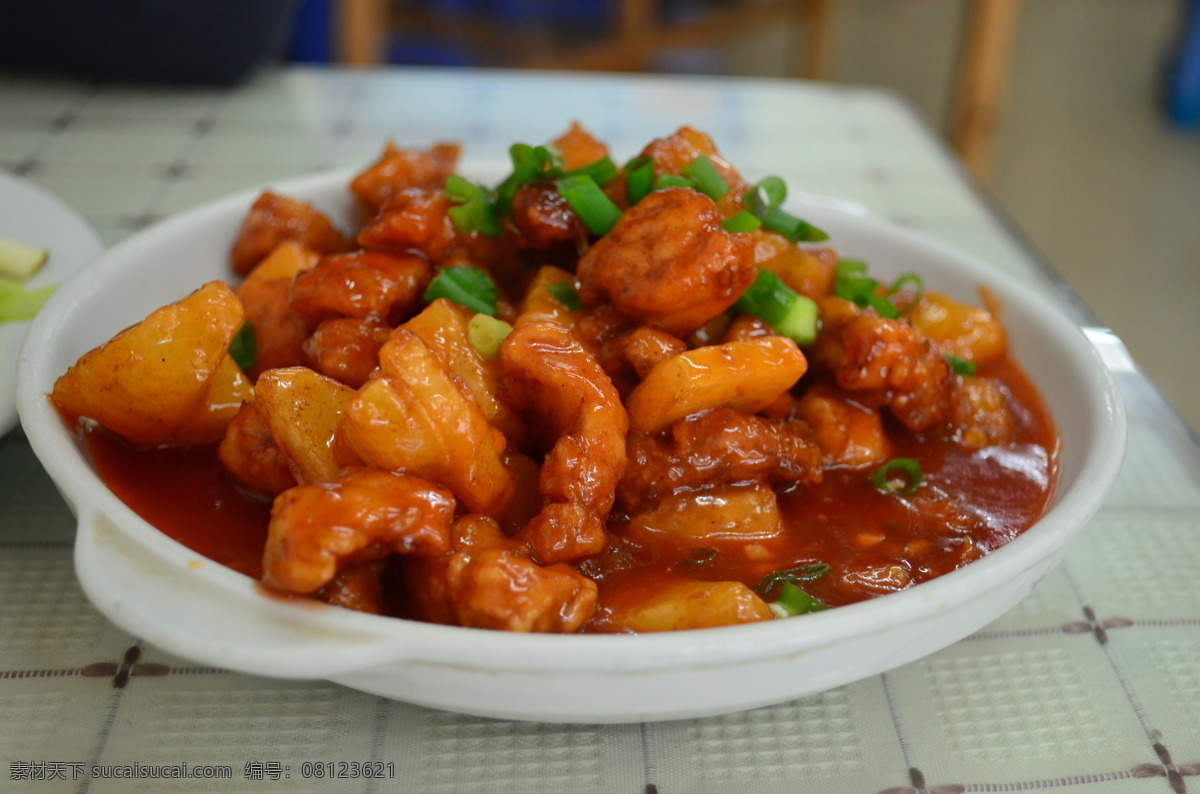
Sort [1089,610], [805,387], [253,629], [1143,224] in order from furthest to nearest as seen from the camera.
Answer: [1143,224], [805,387], [1089,610], [253,629]

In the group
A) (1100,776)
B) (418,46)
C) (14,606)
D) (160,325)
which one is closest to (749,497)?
(1100,776)

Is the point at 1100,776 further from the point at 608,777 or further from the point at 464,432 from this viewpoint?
the point at 464,432

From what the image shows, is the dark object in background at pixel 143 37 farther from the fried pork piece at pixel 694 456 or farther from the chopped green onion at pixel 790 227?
the fried pork piece at pixel 694 456

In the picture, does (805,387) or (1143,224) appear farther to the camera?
(1143,224)

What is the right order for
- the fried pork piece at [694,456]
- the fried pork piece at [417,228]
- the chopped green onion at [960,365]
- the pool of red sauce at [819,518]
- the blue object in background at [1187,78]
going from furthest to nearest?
the blue object in background at [1187,78] < the chopped green onion at [960,365] < the fried pork piece at [417,228] < the fried pork piece at [694,456] < the pool of red sauce at [819,518]

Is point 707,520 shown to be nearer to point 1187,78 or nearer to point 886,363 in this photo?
point 886,363

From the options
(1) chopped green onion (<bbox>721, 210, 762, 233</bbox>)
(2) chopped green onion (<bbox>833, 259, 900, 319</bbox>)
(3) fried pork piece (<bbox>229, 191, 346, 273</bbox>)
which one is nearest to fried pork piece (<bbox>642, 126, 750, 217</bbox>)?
(1) chopped green onion (<bbox>721, 210, 762, 233</bbox>)

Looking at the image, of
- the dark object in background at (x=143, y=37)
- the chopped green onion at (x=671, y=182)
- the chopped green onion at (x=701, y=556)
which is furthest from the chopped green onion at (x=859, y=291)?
the dark object in background at (x=143, y=37)
